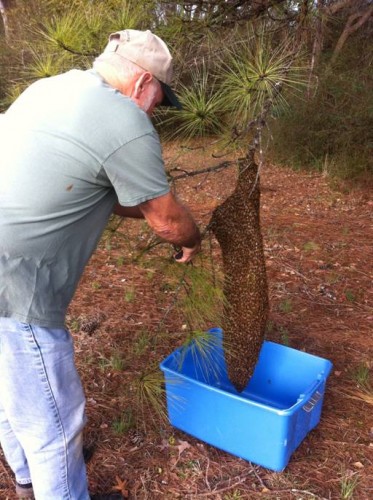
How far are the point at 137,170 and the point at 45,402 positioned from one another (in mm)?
704

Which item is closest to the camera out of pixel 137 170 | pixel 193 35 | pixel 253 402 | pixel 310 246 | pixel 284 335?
pixel 137 170

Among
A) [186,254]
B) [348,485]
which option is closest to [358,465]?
[348,485]

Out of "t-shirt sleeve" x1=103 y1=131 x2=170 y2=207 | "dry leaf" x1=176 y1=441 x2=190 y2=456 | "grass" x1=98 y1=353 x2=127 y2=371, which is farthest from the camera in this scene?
"grass" x1=98 y1=353 x2=127 y2=371

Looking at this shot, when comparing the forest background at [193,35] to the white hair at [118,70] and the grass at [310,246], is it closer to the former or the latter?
the white hair at [118,70]

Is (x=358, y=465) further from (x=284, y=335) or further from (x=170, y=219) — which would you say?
(x=170, y=219)

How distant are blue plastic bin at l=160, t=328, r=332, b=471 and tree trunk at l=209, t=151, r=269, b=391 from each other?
0.11 m

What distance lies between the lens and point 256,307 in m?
1.81

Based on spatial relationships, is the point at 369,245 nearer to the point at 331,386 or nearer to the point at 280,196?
the point at 280,196

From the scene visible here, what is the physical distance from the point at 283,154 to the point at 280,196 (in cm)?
100

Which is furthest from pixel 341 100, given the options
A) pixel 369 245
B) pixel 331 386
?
pixel 331 386

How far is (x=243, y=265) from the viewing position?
1783 millimetres

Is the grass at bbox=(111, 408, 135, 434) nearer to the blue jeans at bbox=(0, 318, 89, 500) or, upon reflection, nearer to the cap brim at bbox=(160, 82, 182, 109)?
the blue jeans at bbox=(0, 318, 89, 500)

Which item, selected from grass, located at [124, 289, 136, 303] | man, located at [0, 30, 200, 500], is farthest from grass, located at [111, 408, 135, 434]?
grass, located at [124, 289, 136, 303]

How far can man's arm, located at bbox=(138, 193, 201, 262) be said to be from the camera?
131 cm
